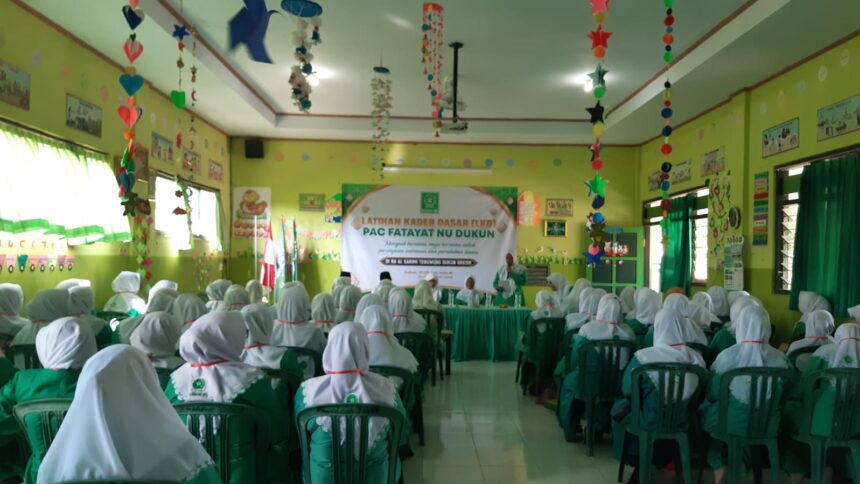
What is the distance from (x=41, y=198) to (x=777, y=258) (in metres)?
7.26

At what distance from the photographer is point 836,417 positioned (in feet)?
10.2

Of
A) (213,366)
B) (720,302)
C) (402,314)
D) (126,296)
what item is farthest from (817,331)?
(126,296)

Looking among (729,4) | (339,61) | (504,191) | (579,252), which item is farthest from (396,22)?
(579,252)

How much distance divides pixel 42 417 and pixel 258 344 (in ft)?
4.29

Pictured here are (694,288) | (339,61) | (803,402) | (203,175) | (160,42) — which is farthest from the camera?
(203,175)

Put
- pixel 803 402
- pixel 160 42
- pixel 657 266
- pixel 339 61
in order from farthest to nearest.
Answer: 1. pixel 657 266
2. pixel 339 61
3. pixel 160 42
4. pixel 803 402

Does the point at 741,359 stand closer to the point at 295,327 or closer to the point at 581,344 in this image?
the point at 581,344

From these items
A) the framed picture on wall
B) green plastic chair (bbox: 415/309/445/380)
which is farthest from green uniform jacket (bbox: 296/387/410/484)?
the framed picture on wall

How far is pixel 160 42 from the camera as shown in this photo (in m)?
5.89

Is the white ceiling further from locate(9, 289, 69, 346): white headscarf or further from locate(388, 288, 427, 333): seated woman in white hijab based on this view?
locate(388, 288, 427, 333): seated woman in white hijab

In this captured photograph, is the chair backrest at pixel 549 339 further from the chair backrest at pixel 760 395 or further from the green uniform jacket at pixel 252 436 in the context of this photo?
the green uniform jacket at pixel 252 436

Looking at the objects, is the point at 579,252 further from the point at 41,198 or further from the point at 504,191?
the point at 41,198

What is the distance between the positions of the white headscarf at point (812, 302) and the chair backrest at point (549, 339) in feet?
7.40

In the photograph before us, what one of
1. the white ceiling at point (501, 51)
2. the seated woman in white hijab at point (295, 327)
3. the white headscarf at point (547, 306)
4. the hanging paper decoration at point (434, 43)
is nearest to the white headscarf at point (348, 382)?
the seated woman in white hijab at point (295, 327)
